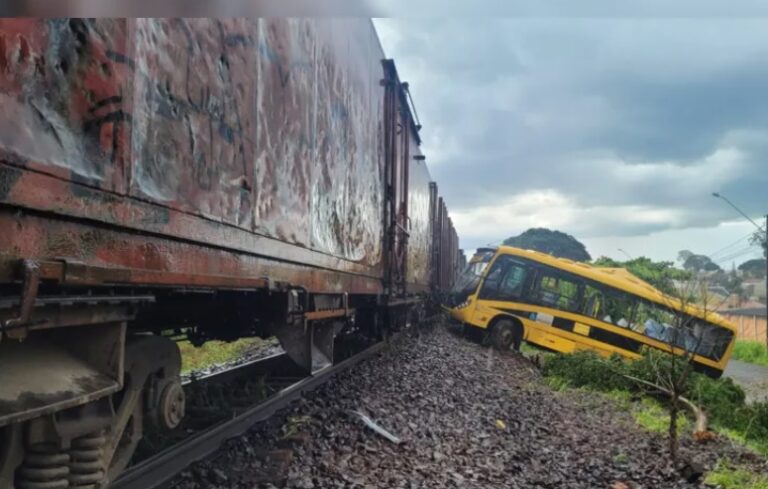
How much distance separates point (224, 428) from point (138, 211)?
2.22 m

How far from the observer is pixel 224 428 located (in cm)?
391

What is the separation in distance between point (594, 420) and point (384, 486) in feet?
12.2

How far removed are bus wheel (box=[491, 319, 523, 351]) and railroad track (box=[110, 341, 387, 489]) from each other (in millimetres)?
7259

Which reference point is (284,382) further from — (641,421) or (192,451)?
(641,421)

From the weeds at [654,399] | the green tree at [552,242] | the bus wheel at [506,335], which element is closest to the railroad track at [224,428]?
the weeds at [654,399]

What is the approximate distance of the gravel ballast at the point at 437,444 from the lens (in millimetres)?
3697

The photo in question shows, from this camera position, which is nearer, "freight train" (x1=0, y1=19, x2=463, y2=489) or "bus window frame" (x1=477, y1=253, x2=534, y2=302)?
"freight train" (x1=0, y1=19, x2=463, y2=489)

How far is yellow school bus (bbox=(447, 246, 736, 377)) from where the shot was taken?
12.5m

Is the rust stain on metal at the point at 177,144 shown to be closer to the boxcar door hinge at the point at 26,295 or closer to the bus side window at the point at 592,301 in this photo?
the boxcar door hinge at the point at 26,295

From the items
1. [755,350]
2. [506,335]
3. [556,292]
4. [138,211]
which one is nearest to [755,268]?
[138,211]

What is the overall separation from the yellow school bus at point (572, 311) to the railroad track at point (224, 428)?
7393 mm

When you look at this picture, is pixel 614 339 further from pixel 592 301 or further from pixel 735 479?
pixel 735 479

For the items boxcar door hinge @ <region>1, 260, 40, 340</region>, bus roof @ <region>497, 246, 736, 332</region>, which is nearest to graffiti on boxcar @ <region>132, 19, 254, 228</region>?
boxcar door hinge @ <region>1, 260, 40, 340</region>

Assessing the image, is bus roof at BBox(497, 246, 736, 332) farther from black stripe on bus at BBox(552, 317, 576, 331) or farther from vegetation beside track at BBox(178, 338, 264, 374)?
vegetation beside track at BBox(178, 338, 264, 374)
